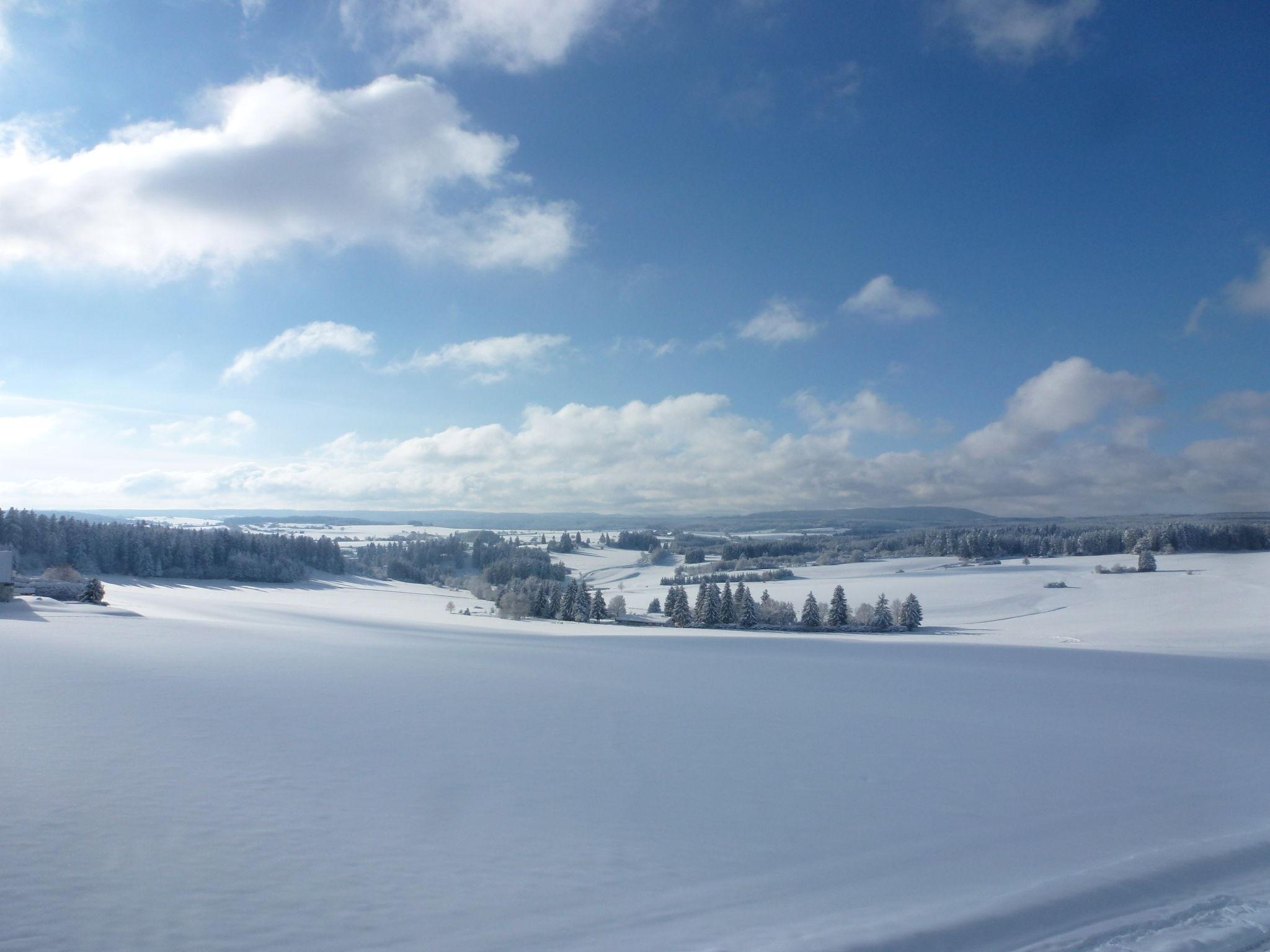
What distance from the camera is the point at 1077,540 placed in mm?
85312

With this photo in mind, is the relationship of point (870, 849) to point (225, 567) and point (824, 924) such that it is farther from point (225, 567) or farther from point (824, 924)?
point (225, 567)

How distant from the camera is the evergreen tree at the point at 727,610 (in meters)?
53.7

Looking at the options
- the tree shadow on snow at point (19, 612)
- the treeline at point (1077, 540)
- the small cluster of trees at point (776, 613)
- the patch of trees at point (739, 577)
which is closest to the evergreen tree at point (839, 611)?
the small cluster of trees at point (776, 613)

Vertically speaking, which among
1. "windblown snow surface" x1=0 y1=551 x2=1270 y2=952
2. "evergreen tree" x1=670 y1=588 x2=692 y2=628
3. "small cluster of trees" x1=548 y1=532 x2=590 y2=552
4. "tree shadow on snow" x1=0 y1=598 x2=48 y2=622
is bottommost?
"evergreen tree" x1=670 y1=588 x2=692 y2=628

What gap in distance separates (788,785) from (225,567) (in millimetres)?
79243

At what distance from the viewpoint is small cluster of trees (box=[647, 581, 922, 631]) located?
169 ft

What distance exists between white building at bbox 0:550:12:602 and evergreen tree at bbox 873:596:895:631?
5005 cm

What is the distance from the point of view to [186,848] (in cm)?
646

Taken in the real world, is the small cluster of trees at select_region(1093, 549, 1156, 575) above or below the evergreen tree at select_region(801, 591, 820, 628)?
above

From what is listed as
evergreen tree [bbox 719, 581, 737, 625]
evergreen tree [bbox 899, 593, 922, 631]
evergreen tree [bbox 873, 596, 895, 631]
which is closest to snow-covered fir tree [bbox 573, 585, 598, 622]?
evergreen tree [bbox 719, 581, 737, 625]

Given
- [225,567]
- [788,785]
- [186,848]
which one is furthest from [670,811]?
[225,567]

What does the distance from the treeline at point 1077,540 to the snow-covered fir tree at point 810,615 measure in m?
42.2

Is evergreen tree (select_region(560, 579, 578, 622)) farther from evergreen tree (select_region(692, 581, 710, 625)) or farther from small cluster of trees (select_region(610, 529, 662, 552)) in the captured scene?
small cluster of trees (select_region(610, 529, 662, 552))

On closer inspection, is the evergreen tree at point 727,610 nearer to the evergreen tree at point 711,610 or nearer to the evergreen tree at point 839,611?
the evergreen tree at point 711,610
